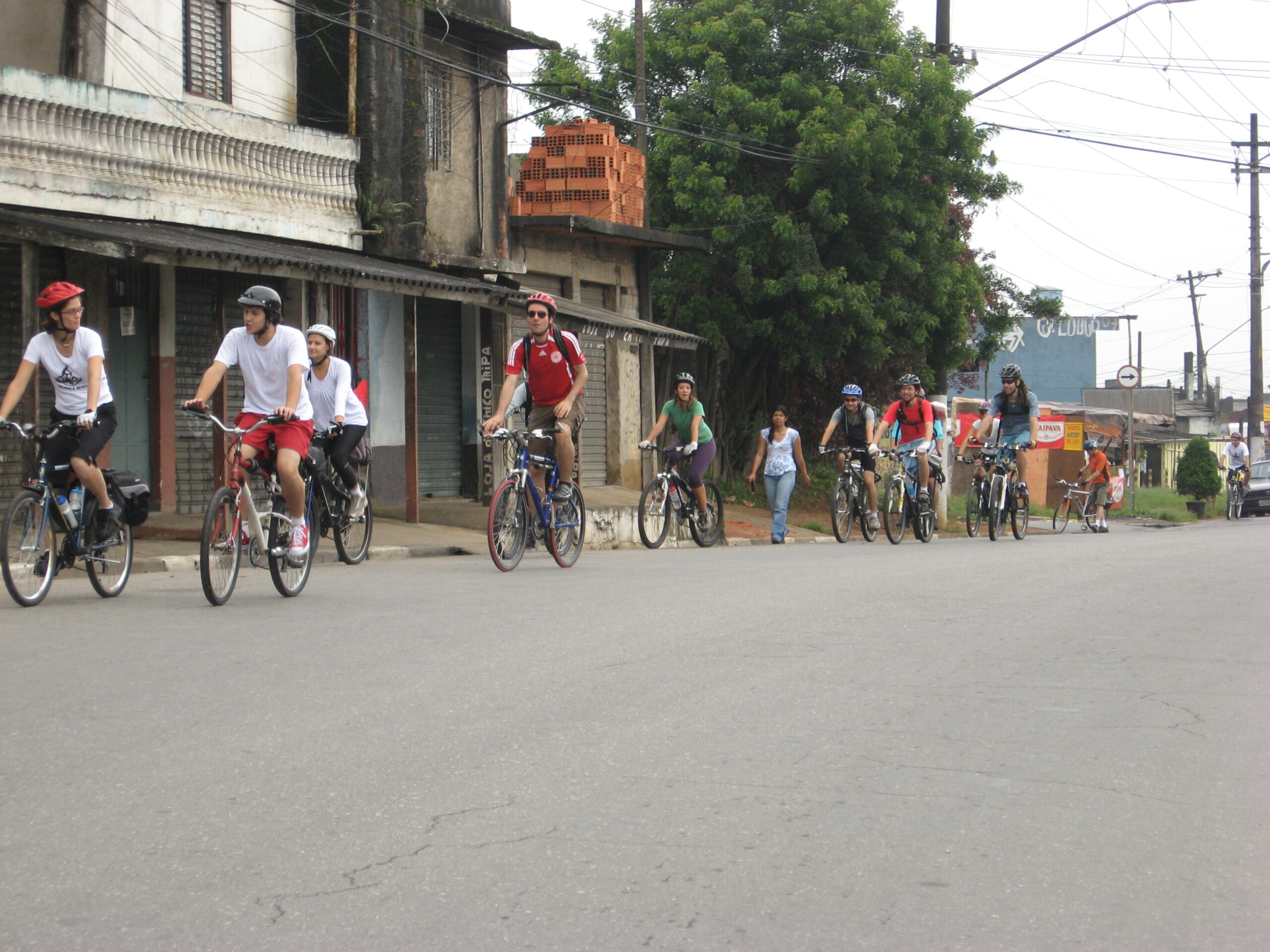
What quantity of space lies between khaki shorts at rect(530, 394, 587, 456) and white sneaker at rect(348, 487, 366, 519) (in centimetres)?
154

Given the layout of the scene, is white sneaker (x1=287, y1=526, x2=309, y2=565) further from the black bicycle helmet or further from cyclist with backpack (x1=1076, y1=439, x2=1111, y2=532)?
cyclist with backpack (x1=1076, y1=439, x2=1111, y2=532)

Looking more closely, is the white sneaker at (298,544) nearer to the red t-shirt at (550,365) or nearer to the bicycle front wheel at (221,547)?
the bicycle front wheel at (221,547)

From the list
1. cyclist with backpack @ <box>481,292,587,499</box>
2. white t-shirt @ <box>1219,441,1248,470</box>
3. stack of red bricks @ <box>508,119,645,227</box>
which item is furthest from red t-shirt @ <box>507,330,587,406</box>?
white t-shirt @ <box>1219,441,1248,470</box>

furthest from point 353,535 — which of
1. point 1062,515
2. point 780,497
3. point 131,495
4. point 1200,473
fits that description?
point 1200,473

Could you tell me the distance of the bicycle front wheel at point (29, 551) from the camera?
7.99m

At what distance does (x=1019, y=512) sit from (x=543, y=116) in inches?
599

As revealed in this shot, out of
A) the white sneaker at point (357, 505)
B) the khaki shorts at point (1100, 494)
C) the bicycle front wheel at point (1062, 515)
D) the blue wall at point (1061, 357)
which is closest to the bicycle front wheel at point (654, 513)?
the white sneaker at point (357, 505)

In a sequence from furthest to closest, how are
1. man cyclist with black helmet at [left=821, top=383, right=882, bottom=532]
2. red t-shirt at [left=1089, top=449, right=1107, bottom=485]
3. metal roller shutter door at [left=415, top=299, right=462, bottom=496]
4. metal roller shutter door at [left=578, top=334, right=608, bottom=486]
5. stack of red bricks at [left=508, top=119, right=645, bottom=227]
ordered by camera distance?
red t-shirt at [left=1089, top=449, right=1107, bottom=485], metal roller shutter door at [left=578, top=334, right=608, bottom=486], stack of red bricks at [left=508, top=119, right=645, bottom=227], metal roller shutter door at [left=415, top=299, right=462, bottom=496], man cyclist with black helmet at [left=821, top=383, right=882, bottom=532]

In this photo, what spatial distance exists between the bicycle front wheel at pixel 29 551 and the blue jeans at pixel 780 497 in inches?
409

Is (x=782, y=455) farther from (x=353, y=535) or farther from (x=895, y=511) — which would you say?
(x=353, y=535)

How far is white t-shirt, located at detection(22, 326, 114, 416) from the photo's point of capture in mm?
8422

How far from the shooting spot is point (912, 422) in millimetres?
16844

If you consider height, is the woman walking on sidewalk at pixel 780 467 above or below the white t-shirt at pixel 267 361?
below

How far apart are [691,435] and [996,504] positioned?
4412 millimetres
